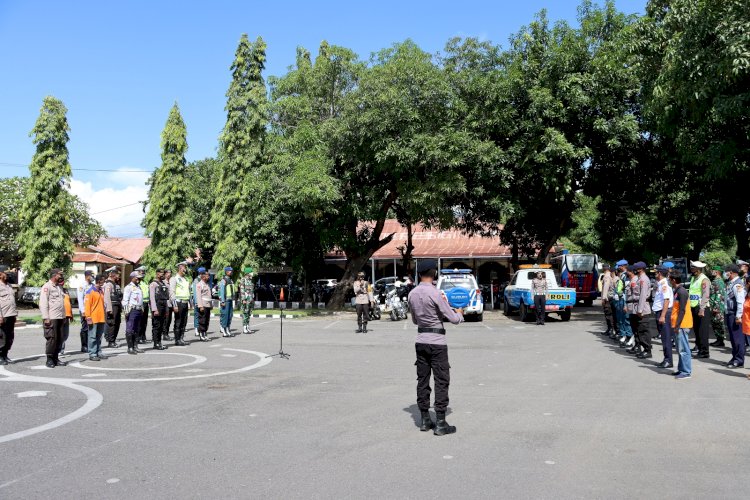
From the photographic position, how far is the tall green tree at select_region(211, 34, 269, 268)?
112 ft

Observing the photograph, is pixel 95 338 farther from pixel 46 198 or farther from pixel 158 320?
pixel 46 198

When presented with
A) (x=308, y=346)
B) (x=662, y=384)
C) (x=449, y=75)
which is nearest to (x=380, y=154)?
(x=449, y=75)

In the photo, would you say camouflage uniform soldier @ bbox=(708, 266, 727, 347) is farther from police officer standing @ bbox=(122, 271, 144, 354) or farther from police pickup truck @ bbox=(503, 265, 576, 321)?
police officer standing @ bbox=(122, 271, 144, 354)

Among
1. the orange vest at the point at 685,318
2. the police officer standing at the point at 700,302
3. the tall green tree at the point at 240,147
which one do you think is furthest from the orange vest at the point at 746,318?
the tall green tree at the point at 240,147

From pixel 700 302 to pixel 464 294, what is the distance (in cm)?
1134

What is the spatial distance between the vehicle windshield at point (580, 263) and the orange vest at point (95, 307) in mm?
28645

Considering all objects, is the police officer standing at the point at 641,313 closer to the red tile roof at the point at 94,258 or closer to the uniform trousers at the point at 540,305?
the uniform trousers at the point at 540,305

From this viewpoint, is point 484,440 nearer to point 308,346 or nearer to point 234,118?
point 308,346

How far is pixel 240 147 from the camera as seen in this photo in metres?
34.9

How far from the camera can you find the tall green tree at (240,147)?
1340 inches

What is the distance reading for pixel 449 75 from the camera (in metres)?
27.0

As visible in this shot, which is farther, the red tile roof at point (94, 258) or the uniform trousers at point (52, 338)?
the red tile roof at point (94, 258)

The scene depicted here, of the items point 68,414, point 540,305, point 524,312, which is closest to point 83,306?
point 68,414

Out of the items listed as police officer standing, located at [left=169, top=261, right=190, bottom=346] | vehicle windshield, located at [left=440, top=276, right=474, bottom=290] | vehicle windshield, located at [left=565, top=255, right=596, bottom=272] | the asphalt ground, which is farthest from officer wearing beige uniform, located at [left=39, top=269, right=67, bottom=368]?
vehicle windshield, located at [left=565, top=255, right=596, bottom=272]
